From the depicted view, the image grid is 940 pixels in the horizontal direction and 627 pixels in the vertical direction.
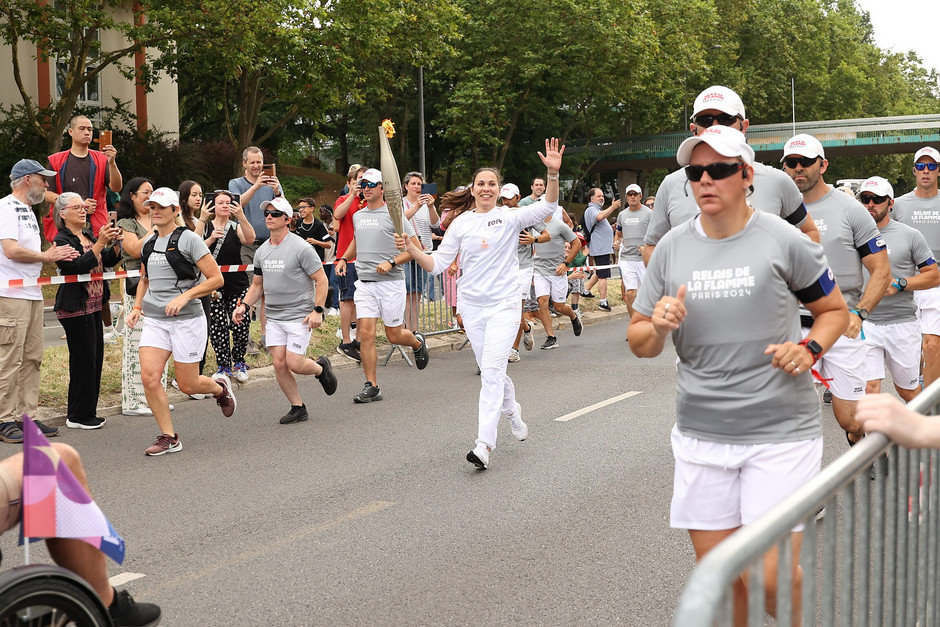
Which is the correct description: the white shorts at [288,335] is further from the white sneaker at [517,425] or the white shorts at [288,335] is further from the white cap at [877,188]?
the white cap at [877,188]

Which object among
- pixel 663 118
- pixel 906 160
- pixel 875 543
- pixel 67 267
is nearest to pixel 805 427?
pixel 875 543

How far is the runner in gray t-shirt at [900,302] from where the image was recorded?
7305mm

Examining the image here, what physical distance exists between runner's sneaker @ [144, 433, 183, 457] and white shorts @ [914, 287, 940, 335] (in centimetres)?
581

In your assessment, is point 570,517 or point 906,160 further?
point 906,160

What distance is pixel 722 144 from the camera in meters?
3.66

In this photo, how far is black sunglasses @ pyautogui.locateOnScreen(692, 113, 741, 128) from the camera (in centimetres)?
543

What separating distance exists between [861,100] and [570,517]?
6890 cm

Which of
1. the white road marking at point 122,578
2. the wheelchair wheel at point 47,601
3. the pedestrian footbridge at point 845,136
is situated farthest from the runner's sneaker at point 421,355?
the pedestrian footbridge at point 845,136

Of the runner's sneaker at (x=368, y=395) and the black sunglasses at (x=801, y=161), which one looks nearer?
the black sunglasses at (x=801, y=161)

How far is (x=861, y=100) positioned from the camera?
68875mm

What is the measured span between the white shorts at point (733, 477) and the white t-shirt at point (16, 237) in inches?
257

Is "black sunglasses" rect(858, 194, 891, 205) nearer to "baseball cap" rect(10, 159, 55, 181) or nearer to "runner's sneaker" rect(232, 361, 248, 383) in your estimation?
"baseball cap" rect(10, 159, 55, 181)

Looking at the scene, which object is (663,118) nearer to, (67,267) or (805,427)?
(67,267)

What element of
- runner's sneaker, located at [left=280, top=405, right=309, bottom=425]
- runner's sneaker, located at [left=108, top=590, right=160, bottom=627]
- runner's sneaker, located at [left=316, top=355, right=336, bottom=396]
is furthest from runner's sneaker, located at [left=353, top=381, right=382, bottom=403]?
runner's sneaker, located at [left=108, top=590, right=160, bottom=627]
